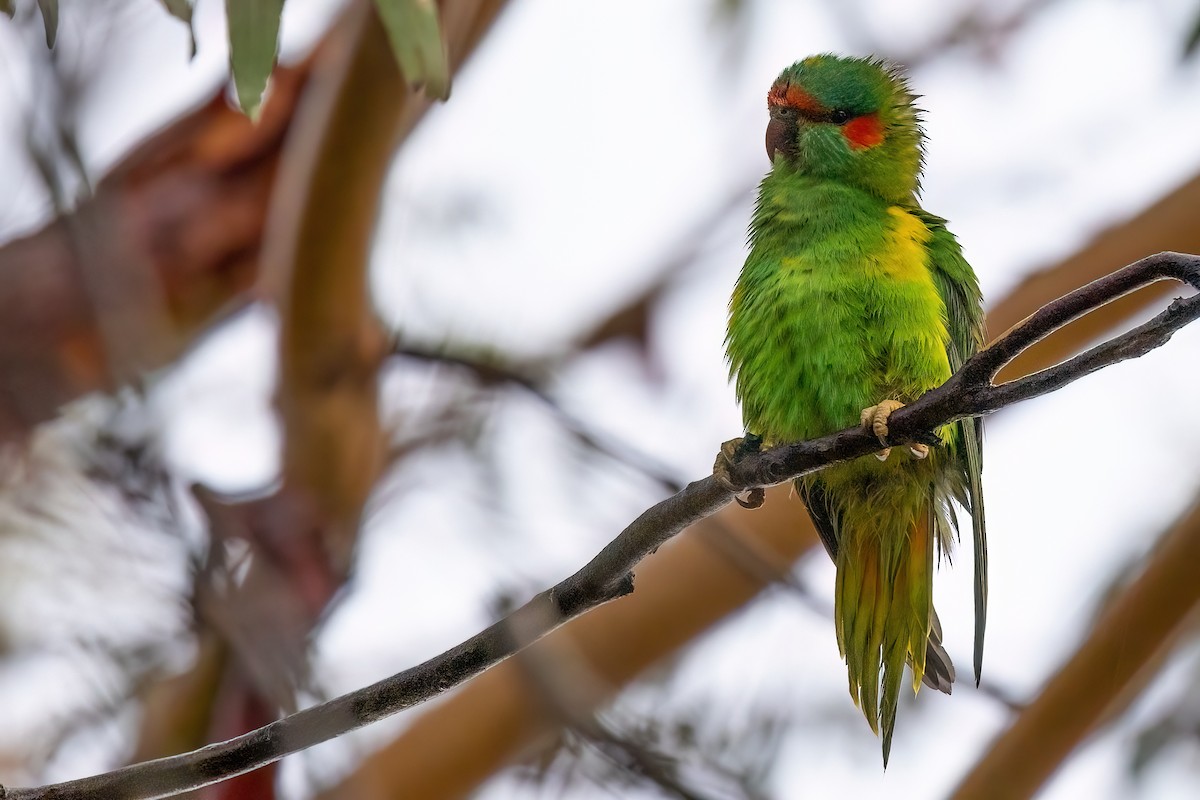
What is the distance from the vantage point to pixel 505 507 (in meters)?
2.20

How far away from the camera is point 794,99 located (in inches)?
67.4

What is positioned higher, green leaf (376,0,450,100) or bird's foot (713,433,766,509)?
green leaf (376,0,450,100)

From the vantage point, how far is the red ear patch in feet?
5.57

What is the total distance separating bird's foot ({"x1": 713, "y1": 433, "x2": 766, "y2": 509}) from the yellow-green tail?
288 mm

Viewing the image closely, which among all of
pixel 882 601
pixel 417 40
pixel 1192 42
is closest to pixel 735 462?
pixel 882 601

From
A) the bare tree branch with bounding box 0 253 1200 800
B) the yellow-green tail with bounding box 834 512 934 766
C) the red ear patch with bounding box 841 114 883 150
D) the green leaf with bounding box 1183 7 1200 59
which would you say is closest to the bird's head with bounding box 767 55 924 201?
the red ear patch with bounding box 841 114 883 150

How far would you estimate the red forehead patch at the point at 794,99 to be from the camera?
1701mm

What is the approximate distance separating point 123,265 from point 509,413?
2.53 feet

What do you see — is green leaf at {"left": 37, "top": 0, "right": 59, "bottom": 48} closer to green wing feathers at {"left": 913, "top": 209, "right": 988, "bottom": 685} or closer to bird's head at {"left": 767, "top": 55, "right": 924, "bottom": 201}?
bird's head at {"left": 767, "top": 55, "right": 924, "bottom": 201}

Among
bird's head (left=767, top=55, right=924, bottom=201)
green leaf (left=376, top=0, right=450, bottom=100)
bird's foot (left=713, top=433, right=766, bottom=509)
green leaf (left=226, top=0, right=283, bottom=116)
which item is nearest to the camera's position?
bird's foot (left=713, top=433, right=766, bottom=509)

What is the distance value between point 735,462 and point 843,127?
28.8 inches

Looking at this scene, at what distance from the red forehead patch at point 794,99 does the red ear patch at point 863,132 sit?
0.05 m

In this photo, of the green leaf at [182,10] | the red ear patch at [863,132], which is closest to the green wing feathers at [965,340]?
the red ear patch at [863,132]

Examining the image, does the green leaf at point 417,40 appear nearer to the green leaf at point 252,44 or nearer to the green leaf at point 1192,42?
the green leaf at point 252,44
